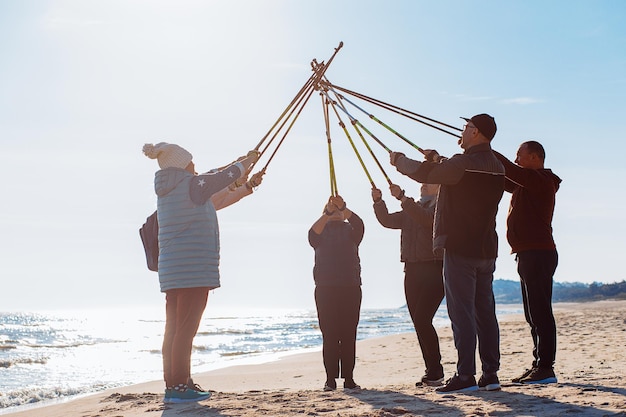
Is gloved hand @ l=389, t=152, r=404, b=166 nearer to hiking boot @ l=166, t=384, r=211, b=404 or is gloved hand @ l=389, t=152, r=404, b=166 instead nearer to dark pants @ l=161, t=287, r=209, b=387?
dark pants @ l=161, t=287, r=209, b=387

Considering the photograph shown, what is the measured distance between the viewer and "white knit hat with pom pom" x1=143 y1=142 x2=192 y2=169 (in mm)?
4828

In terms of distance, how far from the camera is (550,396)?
3990 millimetres

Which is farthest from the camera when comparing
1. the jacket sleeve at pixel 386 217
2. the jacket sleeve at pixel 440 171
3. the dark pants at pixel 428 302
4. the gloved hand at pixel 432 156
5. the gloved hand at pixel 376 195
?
the gloved hand at pixel 376 195

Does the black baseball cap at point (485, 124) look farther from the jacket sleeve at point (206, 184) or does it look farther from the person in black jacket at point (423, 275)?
the jacket sleeve at point (206, 184)

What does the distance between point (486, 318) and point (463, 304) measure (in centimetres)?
28

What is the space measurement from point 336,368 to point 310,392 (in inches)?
21.9

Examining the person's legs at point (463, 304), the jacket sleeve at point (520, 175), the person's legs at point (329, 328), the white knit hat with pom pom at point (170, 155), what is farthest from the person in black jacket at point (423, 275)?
the white knit hat with pom pom at point (170, 155)

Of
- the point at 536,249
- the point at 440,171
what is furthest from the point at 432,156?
the point at 536,249

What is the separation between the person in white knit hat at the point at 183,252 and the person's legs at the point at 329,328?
3.50ft

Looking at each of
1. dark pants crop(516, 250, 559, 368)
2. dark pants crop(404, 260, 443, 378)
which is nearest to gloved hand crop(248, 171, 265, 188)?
dark pants crop(404, 260, 443, 378)

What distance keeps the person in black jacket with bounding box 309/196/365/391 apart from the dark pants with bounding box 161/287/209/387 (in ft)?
3.74

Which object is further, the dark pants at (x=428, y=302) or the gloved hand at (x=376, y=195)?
the gloved hand at (x=376, y=195)

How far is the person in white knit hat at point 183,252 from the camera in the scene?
4.60 meters

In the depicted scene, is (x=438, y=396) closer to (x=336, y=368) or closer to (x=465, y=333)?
(x=465, y=333)
